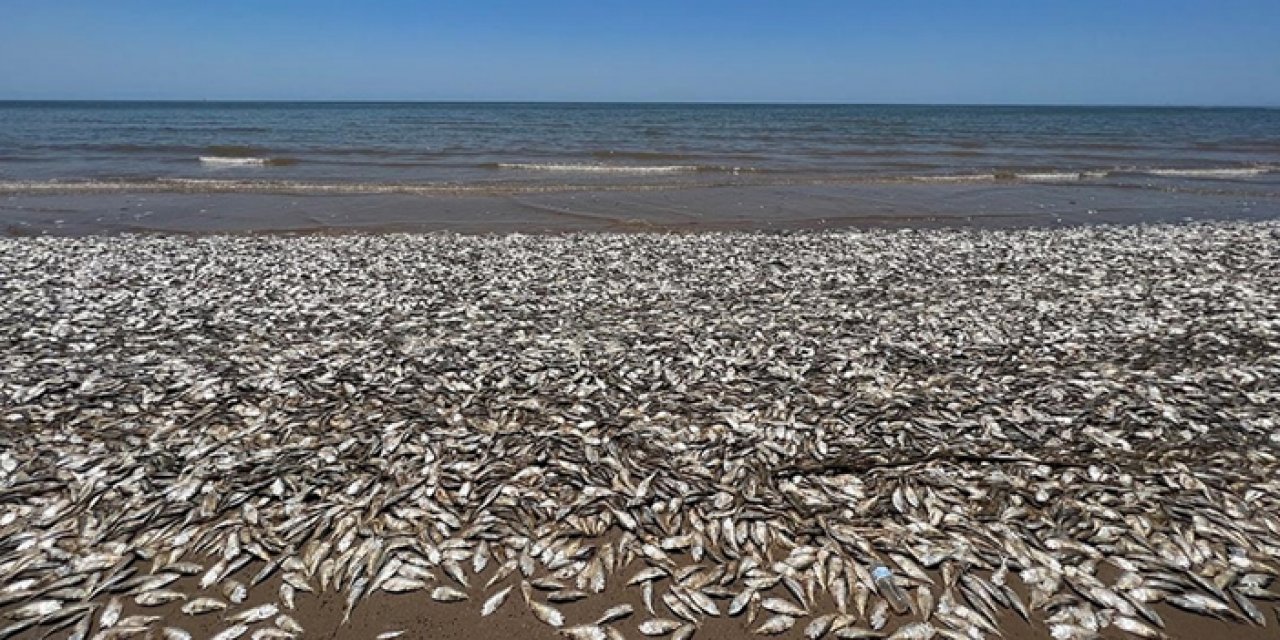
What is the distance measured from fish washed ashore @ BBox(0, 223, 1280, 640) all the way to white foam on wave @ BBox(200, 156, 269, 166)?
2352cm

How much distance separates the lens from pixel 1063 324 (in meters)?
9.64

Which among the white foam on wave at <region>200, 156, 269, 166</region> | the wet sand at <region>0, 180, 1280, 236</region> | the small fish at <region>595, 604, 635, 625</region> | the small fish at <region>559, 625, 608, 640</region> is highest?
the white foam on wave at <region>200, 156, 269, 166</region>

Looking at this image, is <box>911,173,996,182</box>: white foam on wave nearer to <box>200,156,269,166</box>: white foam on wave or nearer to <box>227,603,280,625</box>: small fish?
<box>227,603,280,625</box>: small fish

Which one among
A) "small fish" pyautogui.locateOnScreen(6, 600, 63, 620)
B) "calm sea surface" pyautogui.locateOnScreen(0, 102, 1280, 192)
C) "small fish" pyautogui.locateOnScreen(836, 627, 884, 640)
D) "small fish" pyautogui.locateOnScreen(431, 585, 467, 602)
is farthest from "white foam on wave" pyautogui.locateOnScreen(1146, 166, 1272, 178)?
"small fish" pyautogui.locateOnScreen(6, 600, 63, 620)

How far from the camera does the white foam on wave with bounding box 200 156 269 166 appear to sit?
31938mm

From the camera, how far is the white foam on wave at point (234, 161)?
31.9 m

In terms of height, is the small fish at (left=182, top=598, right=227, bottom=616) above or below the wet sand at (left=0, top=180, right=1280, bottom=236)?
below

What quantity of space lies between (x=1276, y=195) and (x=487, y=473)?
33.3 metres

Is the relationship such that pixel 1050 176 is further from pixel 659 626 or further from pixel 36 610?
pixel 36 610

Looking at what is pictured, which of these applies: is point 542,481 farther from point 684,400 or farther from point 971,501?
point 971,501

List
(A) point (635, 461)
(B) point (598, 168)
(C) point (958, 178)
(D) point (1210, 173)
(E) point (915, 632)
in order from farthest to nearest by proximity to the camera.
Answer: (D) point (1210, 173)
(B) point (598, 168)
(C) point (958, 178)
(A) point (635, 461)
(E) point (915, 632)

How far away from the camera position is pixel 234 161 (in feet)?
106

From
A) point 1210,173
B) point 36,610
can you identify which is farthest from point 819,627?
point 1210,173

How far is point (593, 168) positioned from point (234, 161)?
1702cm
